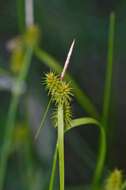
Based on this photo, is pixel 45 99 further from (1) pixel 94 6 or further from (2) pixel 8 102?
(1) pixel 94 6

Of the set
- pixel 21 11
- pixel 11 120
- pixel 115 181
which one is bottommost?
pixel 115 181

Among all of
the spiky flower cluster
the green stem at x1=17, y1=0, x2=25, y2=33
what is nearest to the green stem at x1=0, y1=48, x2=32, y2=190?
the green stem at x1=17, y1=0, x2=25, y2=33

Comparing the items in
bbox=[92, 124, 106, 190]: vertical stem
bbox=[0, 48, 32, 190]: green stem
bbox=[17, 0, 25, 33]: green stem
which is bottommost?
bbox=[92, 124, 106, 190]: vertical stem

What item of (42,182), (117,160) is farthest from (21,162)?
(117,160)

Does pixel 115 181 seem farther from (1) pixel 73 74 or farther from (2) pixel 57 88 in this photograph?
(1) pixel 73 74

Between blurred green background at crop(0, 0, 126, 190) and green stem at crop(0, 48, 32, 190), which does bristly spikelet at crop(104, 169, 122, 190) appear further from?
blurred green background at crop(0, 0, 126, 190)

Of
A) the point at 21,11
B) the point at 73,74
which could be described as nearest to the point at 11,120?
the point at 21,11

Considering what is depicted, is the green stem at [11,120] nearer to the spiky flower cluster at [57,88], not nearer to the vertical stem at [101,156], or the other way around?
the vertical stem at [101,156]

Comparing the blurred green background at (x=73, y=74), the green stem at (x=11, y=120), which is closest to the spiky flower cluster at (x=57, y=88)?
the green stem at (x=11, y=120)
